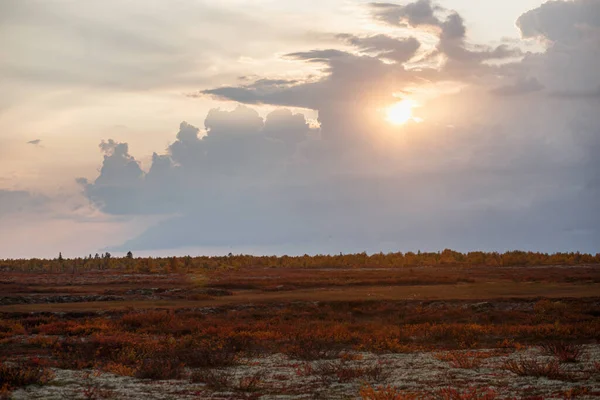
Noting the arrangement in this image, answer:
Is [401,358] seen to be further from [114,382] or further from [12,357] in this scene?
[12,357]

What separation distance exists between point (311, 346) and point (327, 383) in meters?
8.13

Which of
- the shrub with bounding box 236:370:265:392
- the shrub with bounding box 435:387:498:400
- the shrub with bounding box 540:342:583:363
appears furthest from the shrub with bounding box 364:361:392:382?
the shrub with bounding box 540:342:583:363

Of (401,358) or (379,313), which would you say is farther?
(379,313)

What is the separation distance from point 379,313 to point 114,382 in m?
28.9

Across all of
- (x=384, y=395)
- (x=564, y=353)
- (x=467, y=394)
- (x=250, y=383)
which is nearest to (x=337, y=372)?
(x=250, y=383)

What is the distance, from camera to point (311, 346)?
30.4 m

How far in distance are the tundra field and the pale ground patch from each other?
0.06 metres

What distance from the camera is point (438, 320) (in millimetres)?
43844

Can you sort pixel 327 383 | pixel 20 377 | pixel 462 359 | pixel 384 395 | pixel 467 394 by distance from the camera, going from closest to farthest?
pixel 384 395
pixel 467 394
pixel 20 377
pixel 327 383
pixel 462 359

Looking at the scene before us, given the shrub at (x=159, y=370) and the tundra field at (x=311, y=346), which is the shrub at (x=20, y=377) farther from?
the shrub at (x=159, y=370)

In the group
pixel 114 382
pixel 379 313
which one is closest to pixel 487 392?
pixel 114 382

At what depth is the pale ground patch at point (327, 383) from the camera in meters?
20.0

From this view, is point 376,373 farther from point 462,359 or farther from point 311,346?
point 311,346

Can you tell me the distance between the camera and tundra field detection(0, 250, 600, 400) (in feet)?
69.2
